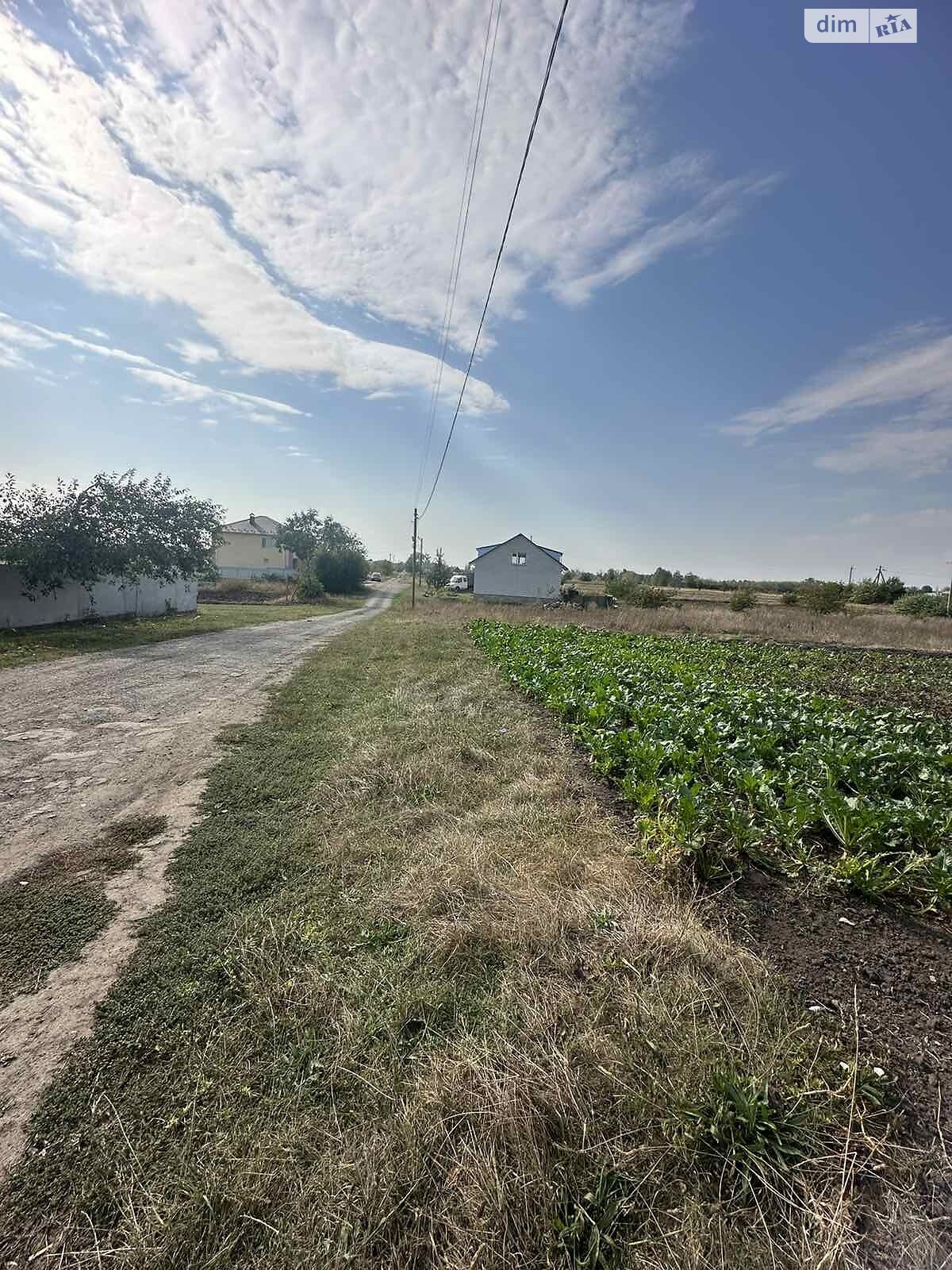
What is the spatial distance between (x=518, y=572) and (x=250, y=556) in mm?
34142

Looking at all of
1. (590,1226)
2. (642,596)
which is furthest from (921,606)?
(590,1226)

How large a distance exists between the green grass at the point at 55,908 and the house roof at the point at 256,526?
208 ft

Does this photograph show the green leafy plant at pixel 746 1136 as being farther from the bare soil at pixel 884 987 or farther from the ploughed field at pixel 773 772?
the ploughed field at pixel 773 772

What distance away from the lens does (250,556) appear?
61781 mm

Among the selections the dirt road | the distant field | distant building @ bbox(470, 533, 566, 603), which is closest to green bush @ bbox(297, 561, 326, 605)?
distant building @ bbox(470, 533, 566, 603)

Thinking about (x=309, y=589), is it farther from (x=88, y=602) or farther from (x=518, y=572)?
(x=88, y=602)

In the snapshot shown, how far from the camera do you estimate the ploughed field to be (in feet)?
11.8

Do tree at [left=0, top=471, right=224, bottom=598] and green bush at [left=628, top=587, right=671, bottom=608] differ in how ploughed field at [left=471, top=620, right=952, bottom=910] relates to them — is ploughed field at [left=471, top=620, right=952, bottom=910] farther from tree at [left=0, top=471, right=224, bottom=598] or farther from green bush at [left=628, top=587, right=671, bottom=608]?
green bush at [left=628, top=587, right=671, bottom=608]

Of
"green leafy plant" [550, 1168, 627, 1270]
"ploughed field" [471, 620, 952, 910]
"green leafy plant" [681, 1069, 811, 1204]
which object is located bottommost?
"green leafy plant" [550, 1168, 627, 1270]

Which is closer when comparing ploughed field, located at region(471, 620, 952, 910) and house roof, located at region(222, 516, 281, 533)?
ploughed field, located at region(471, 620, 952, 910)

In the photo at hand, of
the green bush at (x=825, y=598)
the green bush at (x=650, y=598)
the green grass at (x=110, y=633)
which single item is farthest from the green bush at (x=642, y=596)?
the green grass at (x=110, y=633)

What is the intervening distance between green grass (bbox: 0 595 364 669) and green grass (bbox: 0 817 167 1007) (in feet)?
31.8

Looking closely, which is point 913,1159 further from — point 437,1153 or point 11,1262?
point 11,1262

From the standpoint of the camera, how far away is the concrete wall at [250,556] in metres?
60.4
